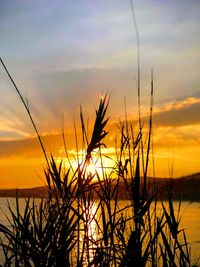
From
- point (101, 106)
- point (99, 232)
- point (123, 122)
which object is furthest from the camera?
point (123, 122)

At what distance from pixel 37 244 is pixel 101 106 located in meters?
1.07

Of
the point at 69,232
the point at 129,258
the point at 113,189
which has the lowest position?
the point at 129,258

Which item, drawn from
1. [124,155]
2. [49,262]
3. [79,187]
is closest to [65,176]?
[79,187]

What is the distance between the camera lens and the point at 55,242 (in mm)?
2871

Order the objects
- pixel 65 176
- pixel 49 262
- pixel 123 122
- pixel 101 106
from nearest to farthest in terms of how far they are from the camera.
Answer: pixel 49 262
pixel 101 106
pixel 65 176
pixel 123 122

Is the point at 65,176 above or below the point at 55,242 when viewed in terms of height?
above

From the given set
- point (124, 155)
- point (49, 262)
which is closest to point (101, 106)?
point (49, 262)

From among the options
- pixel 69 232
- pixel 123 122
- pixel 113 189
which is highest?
pixel 123 122

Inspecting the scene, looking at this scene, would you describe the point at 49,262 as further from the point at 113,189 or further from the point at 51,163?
the point at 113,189

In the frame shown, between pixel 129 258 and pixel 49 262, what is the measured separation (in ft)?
2.24

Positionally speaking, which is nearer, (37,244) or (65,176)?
(37,244)

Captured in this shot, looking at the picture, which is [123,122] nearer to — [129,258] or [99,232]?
[99,232]

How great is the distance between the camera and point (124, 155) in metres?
4.54

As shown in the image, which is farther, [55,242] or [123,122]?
[123,122]
